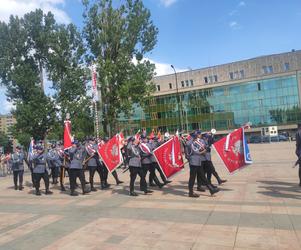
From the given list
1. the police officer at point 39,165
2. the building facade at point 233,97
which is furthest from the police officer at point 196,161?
the building facade at point 233,97

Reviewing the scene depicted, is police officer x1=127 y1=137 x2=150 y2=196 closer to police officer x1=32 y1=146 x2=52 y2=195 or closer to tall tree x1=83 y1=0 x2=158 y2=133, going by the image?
police officer x1=32 y1=146 x2=52 y2=195

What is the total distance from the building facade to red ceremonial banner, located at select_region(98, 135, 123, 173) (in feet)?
172

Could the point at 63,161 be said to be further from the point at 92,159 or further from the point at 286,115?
the point at 286,115

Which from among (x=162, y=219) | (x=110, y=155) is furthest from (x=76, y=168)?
(x=162, y=219)

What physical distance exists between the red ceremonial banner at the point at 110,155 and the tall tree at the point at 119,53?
490 inches

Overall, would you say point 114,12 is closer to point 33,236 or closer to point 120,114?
point 120,114

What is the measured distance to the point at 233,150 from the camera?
10.9m

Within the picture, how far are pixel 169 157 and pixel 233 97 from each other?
2487 inches

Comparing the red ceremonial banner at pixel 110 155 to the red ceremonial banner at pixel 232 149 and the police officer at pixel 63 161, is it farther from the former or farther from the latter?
the red ceremonial banner at pixel 232 149

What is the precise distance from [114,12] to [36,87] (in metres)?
7.23

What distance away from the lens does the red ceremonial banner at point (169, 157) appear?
11.2 meters

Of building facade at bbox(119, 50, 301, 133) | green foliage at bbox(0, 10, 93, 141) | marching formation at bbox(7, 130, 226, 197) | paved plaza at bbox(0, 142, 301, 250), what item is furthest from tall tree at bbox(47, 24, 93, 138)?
building facade at bbox(119, 50, 301, 133)

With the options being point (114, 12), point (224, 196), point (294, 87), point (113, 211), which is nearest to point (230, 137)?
point (224, 196)

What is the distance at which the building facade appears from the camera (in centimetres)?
6769
